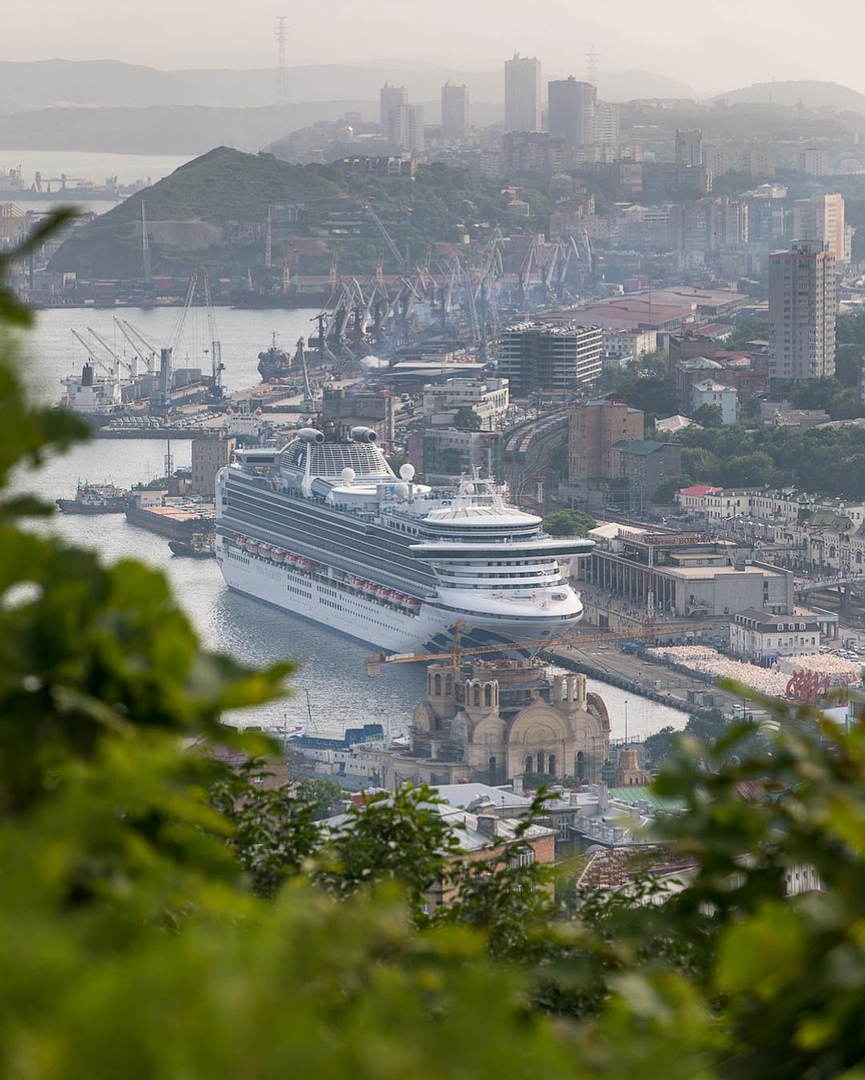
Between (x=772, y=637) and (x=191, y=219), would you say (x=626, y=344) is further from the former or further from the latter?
(x=772, y=637)

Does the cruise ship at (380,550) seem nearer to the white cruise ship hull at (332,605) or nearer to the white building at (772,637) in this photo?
the white cruise ship hull at (332,605)

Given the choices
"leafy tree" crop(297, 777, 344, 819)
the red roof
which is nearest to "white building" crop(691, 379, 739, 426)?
the red roof

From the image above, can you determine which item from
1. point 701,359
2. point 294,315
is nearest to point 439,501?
point 701,359

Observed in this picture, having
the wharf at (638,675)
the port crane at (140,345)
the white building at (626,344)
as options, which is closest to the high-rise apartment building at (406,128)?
the port crane at (140,345)

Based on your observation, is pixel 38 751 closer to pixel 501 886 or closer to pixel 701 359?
pixel 501 886

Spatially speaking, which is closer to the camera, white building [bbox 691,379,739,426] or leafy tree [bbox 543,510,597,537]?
leafy tree [bbox 543,510,597,537]

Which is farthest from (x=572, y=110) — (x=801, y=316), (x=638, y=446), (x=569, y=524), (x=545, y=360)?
(x=569, y=524)

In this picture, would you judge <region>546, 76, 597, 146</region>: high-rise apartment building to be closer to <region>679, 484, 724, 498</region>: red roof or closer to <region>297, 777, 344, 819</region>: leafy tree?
<region>679, 484, 724, 498</region>: red roof
